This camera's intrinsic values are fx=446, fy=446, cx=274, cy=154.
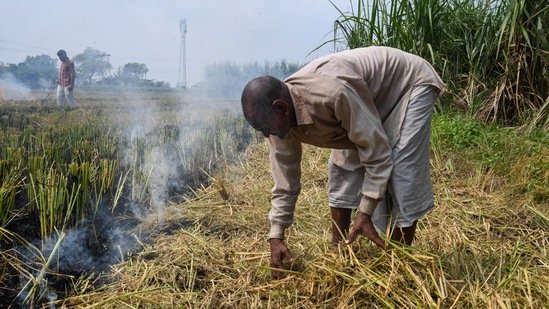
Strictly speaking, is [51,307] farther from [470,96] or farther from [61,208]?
[470,96]

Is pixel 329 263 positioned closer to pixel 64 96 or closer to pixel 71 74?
pixel 64 96

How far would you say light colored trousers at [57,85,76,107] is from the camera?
24.7 feet

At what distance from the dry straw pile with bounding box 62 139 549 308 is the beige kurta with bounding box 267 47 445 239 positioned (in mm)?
342

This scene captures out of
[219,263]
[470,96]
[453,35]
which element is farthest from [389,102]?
[453,35]

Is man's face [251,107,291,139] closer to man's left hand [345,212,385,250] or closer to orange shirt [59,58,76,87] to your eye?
man's left hand [345,212,385,250]

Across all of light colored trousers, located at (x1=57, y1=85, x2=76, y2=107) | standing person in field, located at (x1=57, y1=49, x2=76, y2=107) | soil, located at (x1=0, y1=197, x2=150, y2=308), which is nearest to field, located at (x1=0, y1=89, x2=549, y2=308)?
soil, located at (x1=0, y1=197, x2=150, y2=308)

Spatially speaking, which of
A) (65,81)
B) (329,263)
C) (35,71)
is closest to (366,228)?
(329,263)

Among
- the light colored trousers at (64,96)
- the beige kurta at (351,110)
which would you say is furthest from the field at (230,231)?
the light colored trousers at (64,96)

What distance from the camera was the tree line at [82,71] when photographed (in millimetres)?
8562

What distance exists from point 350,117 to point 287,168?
1.71ft

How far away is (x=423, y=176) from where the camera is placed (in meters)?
2.28

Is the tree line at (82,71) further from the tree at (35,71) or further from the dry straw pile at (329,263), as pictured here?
the dry straw pile at (329,263)

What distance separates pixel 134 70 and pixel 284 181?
8.44 metres

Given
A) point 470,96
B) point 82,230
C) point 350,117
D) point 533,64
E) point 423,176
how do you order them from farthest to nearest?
point 470,96, point 533,64, point 82,230, point 423,176, point 350,117
